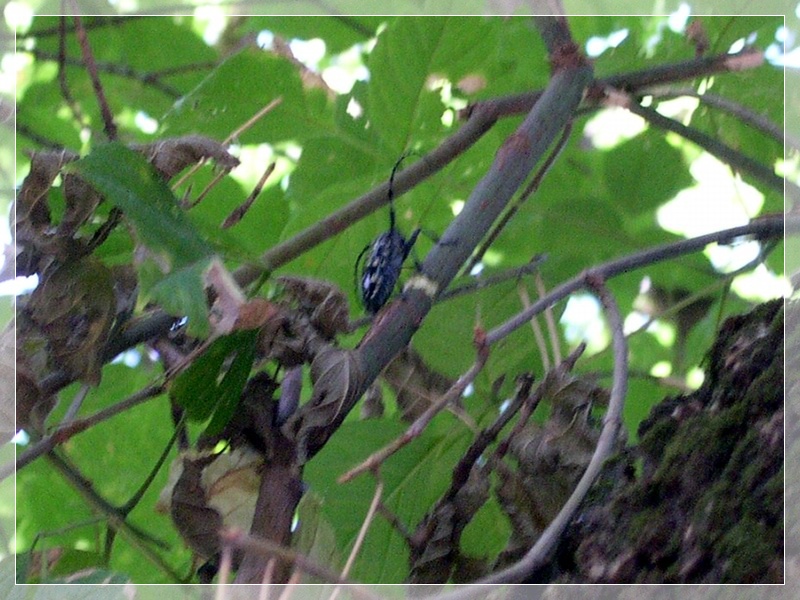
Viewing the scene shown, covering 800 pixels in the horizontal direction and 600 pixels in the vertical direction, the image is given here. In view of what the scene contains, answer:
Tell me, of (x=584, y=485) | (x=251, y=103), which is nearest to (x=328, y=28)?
(x=251, y=103)

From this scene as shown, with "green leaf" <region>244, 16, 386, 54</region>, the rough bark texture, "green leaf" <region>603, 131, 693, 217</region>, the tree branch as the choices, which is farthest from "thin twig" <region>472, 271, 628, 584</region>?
"green leaf" <region>244, 16, 386, 54</region>

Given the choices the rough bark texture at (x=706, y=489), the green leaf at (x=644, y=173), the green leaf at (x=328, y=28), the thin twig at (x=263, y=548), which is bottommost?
the thin twig at (x=263, y=548)

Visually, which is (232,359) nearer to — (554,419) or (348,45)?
(554,419)

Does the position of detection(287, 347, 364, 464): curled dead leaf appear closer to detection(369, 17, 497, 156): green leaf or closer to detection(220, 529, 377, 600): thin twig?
detection(220, 529, 377, 600): thin twig

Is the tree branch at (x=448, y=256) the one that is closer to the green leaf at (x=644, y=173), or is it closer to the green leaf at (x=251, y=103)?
the green leaf at (x=251, y=103)

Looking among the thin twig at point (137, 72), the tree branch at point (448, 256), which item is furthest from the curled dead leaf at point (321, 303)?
the thin twig at point (137, 72)

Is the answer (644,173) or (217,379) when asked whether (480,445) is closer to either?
(217,379)

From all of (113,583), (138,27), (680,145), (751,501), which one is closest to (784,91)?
(680,145)
